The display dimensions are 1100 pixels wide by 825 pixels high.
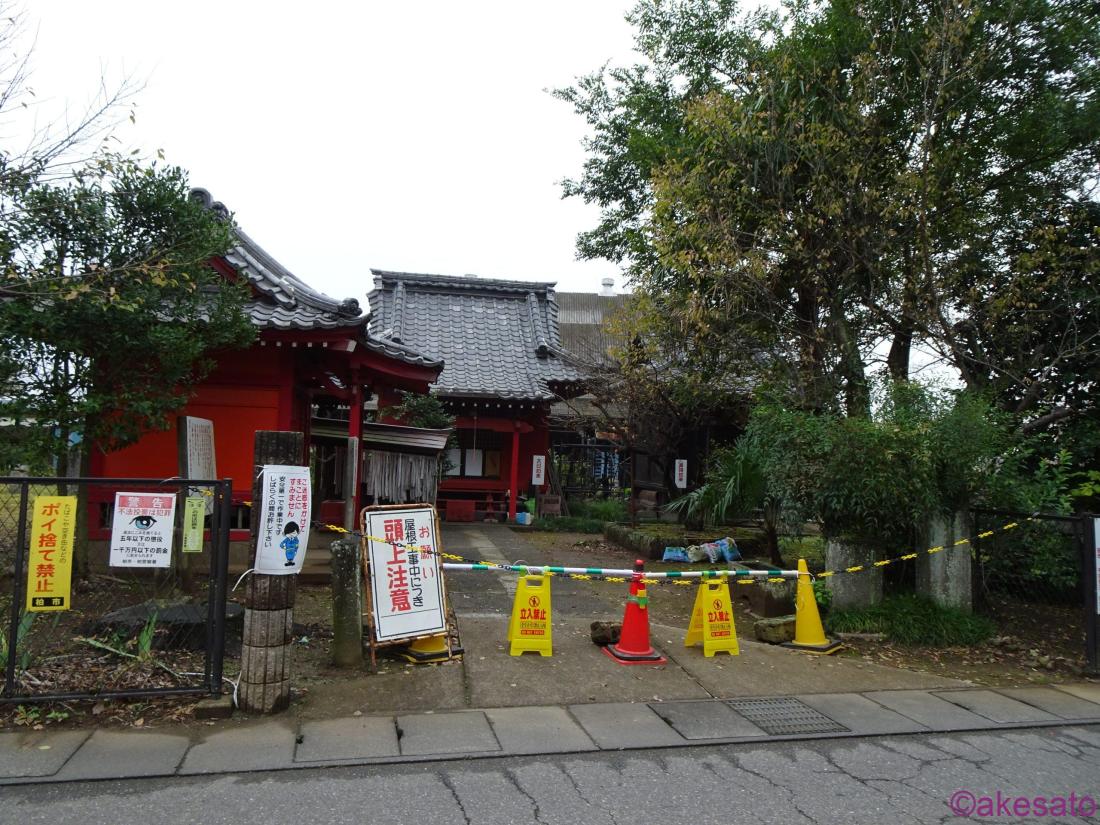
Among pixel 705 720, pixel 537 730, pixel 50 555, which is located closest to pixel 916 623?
pixel 705 720

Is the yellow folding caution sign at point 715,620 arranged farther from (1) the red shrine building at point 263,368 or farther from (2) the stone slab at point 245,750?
(1) the red shrine building at point 263,368

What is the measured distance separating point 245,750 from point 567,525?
1306 cm

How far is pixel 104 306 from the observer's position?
6.20 m

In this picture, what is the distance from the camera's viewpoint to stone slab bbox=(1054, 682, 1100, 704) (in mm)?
6227

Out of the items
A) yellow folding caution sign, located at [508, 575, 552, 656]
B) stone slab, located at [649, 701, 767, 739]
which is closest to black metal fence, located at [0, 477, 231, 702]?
yellow folding caution sign, located at [508, 575, 552, 656]

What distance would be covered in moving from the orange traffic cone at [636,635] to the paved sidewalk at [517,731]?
895 mm

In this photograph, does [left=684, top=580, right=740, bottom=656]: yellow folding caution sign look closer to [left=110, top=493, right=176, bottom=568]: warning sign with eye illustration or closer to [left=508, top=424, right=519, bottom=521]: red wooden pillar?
A: [left=110, top=493, right=176, bottom=568]: warning sign with eye illustration

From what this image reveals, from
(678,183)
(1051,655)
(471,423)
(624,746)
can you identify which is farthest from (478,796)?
(471,423)

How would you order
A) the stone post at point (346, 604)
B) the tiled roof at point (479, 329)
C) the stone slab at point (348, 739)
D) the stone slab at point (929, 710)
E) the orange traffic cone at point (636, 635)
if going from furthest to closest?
the tiled roof at point (479, 329) → the orange traffic cone at point (636, 635) → the stone post at point (346, 604) → the stone slab at point (929, 710) → the stone slab at point (348, 739)

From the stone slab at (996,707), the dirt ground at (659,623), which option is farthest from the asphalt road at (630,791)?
the dirt ground at (659,623)

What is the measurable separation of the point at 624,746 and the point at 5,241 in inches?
259

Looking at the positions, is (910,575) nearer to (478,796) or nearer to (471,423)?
(478,796)

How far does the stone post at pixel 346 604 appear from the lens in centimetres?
593

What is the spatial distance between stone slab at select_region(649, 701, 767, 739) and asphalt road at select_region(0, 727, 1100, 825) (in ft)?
0.69
